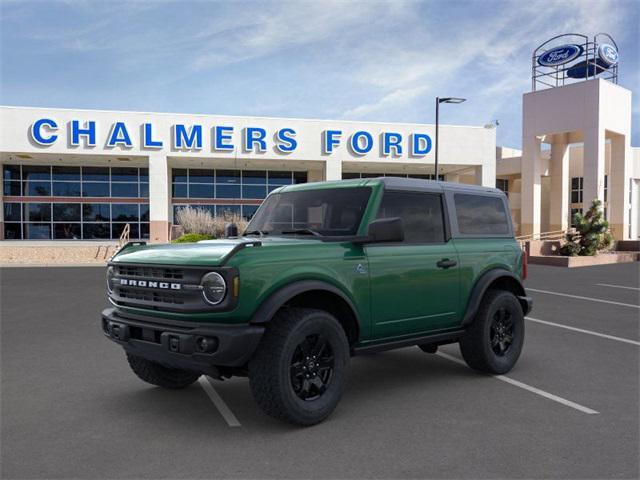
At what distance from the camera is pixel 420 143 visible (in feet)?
113

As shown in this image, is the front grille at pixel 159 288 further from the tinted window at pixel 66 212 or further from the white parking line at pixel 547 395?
the tinted window at pixel 66 212

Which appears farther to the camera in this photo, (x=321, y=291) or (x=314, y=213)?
(x=314, y=213)

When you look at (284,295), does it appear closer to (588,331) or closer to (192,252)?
(192,252)

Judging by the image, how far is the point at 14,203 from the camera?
34.3 m

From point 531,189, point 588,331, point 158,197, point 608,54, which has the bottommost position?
point 588,331

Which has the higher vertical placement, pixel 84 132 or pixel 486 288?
pixel 84 132

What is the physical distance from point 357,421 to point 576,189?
45.2m

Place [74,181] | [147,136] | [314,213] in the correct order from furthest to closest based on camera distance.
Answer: [74,181] → [147,136] → [314,213]

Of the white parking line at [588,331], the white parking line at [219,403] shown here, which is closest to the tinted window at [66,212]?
the white parking line at [588,331]

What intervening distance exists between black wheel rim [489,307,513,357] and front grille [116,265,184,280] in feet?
11.5

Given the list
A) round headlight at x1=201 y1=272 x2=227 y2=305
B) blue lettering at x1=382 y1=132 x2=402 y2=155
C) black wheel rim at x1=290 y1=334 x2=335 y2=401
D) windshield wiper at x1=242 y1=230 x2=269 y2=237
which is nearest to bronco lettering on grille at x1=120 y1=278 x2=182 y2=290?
round headlight at x1=201 y1=272 x2=227 y2=305

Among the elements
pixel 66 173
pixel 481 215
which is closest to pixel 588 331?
pixel 481 215

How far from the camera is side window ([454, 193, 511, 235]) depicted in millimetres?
6070

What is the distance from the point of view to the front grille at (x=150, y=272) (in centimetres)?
441
